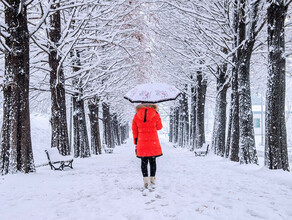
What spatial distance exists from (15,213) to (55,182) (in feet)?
8.37

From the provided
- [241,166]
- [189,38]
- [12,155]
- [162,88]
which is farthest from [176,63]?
[12,155]

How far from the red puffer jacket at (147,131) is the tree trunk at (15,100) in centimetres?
360

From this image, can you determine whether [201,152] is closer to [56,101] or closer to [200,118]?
[200,118]

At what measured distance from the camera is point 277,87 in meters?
6.68

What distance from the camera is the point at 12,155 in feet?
22.0

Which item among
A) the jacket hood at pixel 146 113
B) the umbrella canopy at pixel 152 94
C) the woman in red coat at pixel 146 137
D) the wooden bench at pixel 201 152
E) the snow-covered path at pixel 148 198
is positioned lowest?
the wooden bench at pixel 201 152

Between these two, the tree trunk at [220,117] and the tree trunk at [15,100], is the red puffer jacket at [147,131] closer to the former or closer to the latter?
the tree trunk at [15,100]

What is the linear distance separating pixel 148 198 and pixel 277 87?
4723 millimetres

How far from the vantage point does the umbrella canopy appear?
537 cm

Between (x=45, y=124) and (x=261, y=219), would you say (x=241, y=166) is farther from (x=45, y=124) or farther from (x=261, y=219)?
(x=45, y=124)

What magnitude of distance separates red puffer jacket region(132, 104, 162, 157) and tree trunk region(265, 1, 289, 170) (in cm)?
353

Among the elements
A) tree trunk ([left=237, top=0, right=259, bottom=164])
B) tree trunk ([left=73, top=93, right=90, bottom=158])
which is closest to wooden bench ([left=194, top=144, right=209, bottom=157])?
tree trunk ([left=237, top=0, right=259, bottom=164])

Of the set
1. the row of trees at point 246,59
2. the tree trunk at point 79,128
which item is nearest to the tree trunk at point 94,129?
the tree trunk at point 79,128

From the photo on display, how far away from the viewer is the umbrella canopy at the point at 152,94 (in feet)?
17.6
